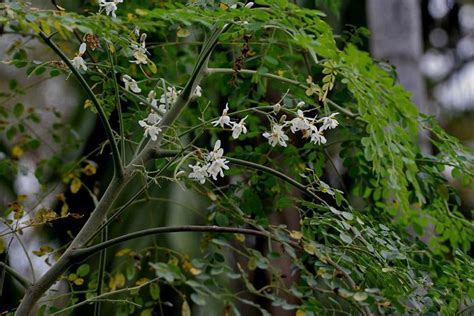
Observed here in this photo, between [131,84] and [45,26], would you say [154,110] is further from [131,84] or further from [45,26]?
[45,26]

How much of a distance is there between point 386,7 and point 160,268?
122 cm

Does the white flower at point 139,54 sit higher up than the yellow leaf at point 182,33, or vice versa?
the white flower at point 139,54

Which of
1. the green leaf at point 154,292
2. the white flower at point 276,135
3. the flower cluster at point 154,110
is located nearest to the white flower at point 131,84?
the flower cluster at point 154,110

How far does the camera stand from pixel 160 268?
1.28 metres

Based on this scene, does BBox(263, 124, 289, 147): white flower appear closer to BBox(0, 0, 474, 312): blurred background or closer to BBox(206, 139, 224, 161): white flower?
BBox(206, 139, 224, 161): white flower

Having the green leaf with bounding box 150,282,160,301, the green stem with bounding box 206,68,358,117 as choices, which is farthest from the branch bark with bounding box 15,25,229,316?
the green leaf with bounding box 150,282,160,301

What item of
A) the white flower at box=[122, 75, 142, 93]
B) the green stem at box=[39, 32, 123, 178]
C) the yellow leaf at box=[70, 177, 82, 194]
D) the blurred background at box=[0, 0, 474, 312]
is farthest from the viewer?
the blurred background at box=[0, 0, 474, 312]

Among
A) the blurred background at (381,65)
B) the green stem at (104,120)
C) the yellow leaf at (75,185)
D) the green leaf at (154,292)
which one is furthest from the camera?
the blurred background at (381,65)

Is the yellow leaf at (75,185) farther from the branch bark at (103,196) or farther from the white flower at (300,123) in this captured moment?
the white flower at (300,123)

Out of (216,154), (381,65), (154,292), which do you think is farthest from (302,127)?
(381,65)

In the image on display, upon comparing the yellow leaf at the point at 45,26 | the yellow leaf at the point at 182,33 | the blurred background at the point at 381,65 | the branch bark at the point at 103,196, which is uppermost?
the yellow leaf at the point at 45,26

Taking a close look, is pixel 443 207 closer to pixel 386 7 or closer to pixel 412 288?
pixel 412 288

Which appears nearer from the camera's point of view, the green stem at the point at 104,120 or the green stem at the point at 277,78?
the green stem at the point at 104,120

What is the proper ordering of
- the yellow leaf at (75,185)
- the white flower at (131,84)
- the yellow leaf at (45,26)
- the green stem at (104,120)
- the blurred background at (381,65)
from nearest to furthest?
the yellow leaf at (45,26) → the green stem at (104,120) → the white flower at (131,84) → the yellow leaf at (75,185) → the blurred background at (381,65)
